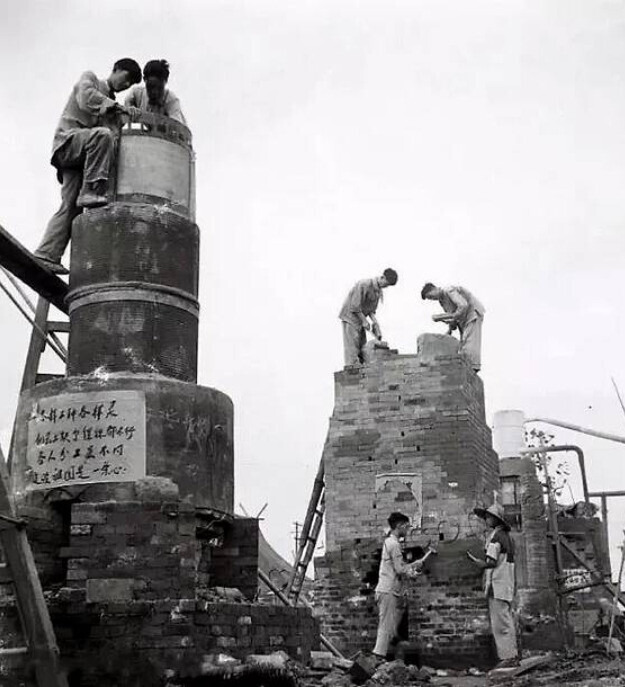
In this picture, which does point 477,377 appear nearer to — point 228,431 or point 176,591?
point 228,431

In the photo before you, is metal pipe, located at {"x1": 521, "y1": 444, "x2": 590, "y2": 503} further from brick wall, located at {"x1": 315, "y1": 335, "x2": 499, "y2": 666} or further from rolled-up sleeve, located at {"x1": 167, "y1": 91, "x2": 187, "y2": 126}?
rolled-up sleeve, located at {"x1": 167, "y1": 91, "x2": 187, "y2": 126}

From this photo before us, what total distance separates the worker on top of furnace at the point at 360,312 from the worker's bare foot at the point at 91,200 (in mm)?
6793

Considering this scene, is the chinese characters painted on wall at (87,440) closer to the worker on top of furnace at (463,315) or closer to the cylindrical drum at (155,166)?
the cylindrical drum at (155,166)

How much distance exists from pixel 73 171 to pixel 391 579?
5291mm

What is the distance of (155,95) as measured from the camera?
8.51 metres

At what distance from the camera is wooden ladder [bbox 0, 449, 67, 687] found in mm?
5750

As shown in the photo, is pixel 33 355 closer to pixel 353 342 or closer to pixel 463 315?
pixel 353 342

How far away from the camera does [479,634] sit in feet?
40.2

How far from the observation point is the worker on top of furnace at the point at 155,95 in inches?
335

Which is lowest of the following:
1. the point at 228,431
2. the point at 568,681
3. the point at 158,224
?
the point at 568,681

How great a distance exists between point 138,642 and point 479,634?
261 inches

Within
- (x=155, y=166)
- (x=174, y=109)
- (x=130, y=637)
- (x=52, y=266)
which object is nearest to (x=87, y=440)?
(x=130, y=637)

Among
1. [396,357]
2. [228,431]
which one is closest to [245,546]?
[228,431]

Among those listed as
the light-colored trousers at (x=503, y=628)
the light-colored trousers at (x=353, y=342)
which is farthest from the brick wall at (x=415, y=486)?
the light-colored trousers at (x=503, y=628)
